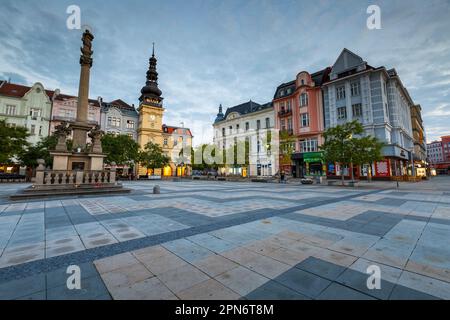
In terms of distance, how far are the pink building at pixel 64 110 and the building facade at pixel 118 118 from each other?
6.38ft

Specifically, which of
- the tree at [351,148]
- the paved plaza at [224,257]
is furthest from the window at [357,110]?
the paved plaza at [224,257]

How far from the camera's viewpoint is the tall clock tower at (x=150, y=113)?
51.2 m

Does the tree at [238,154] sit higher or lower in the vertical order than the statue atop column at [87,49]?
lower

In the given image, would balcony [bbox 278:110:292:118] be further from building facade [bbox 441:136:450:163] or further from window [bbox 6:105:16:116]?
building facade [bbox 441:136:450:163]

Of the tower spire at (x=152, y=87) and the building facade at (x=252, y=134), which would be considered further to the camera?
the tower spire at (x=152, y=87)

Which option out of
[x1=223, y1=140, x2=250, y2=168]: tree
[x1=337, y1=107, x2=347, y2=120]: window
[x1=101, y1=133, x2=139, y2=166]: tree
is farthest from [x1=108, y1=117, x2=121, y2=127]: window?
[x1=337, y1=107, x2=347, y2=120]: window

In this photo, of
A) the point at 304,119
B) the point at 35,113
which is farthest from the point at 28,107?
the point at 304,119

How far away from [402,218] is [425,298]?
5.62 meters

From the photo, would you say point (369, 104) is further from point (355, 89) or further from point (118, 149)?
point (118, 149)

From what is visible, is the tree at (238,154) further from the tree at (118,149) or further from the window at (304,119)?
the tree at (118,149)

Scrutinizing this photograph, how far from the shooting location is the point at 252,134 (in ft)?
154
